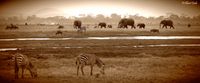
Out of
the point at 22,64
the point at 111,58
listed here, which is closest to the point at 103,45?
the point at 111,58

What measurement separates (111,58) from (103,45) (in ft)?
8.60

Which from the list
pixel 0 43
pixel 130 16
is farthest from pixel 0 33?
pixel 130 16

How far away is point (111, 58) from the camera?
1506cm

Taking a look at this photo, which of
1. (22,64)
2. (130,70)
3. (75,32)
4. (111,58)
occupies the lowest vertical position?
(130,70)

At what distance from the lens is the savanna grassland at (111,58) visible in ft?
41.0

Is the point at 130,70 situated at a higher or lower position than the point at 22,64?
lower

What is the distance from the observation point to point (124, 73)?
13.0 m

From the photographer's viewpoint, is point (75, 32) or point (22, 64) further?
point (75, 32)

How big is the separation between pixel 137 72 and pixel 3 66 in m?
5.26

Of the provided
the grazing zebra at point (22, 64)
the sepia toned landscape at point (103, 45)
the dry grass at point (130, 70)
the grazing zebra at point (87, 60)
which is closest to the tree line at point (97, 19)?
the sepia toned landscape at point (103, 45)

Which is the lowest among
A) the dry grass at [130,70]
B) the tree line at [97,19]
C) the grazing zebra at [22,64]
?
the dry grass at [130,70]

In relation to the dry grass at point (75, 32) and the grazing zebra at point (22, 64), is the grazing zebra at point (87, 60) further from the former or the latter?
the dry grass at point (75, 32)

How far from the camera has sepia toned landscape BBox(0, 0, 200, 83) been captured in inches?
504

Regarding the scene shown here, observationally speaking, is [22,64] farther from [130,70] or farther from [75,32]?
[75,32]
